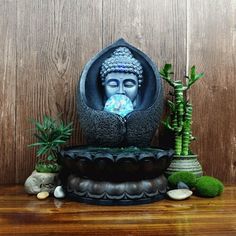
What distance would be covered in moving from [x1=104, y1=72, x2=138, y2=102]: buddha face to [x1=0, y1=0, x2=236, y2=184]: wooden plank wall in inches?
7.4

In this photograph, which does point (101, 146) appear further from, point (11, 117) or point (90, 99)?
point (11, 117)

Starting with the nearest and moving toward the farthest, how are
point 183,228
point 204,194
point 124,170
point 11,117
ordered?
point 183,228, point 124,170, point 204,194, point 11,117

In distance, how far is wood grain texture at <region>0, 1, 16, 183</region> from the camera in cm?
116

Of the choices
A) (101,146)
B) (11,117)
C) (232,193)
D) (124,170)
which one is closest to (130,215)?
(124,170)

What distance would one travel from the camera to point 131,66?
3.38ft

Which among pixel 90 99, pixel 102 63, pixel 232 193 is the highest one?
pixel 102 63

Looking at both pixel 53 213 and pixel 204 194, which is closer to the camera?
pixel 53 213

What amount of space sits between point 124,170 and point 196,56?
58 cm

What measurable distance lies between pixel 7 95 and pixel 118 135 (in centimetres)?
45

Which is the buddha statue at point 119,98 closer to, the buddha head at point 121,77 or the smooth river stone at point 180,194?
the buddha head at point 121,77

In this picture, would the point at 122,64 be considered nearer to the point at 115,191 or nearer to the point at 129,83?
the point at 129,83

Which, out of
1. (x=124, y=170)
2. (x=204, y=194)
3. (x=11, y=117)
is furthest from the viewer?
(x=11, y=117)

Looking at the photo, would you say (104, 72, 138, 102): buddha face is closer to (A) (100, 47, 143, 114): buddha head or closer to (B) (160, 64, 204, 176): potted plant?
(A) (100, 47, 143, 114): buddha head

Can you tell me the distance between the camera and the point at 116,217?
2.53 ft
